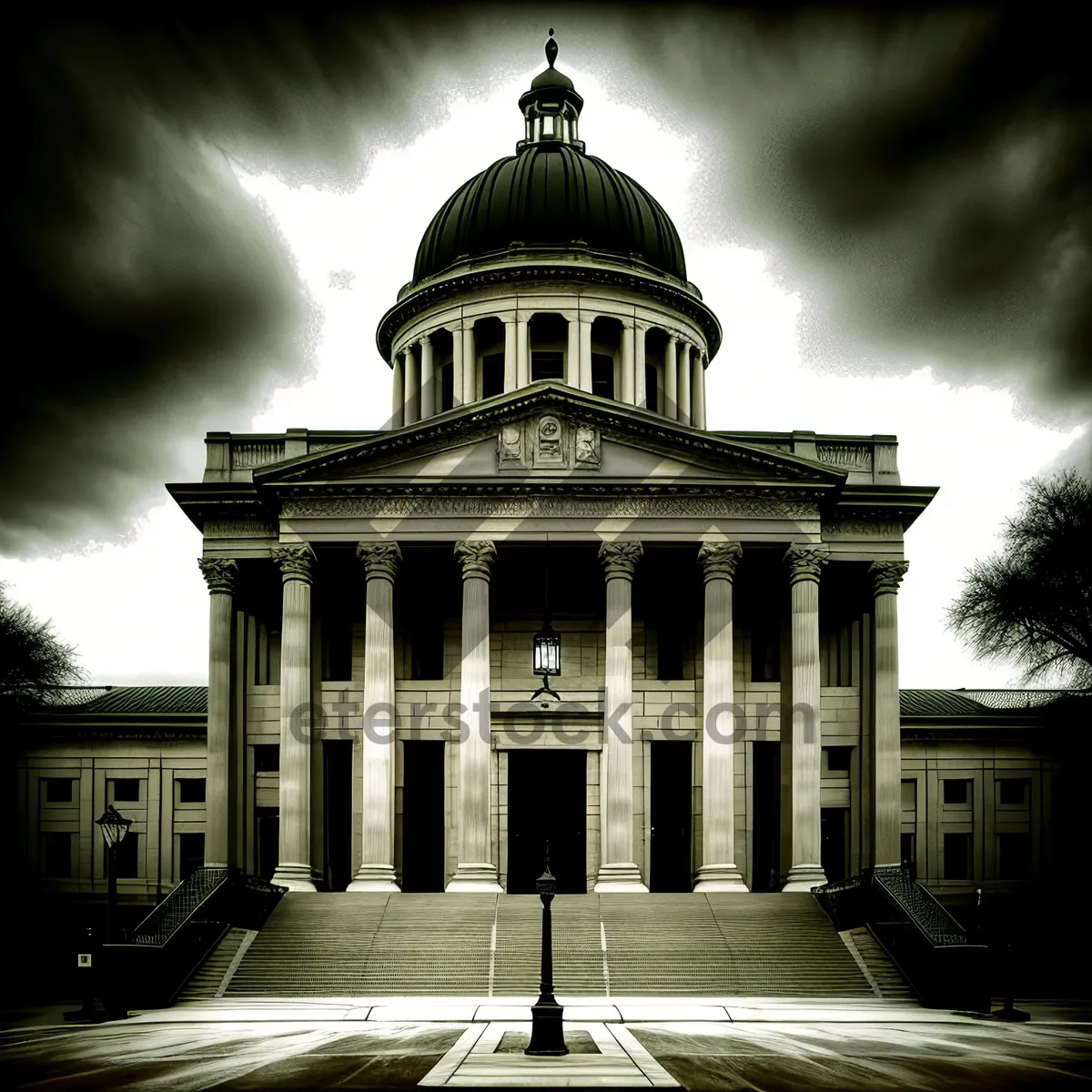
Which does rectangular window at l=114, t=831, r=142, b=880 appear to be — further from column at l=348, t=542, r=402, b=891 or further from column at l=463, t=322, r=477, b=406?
column at l=463, t=322, r=477, b=406

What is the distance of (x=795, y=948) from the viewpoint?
42969 millimetres

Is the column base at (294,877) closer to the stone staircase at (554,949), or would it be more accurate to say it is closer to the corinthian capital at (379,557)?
the stone staircase at (554,949)

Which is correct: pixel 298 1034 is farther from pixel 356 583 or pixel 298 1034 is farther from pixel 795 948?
pixel 356 583

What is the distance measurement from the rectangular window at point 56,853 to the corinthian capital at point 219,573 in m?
20.1

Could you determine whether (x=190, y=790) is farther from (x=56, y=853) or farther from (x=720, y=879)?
(x=720, y=879)

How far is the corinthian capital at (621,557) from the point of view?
51.8m

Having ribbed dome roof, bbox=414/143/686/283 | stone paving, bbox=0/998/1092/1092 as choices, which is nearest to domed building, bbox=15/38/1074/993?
ribbed dome roof, bbox=414/143/686/283

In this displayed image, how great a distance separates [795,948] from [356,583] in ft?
74.1

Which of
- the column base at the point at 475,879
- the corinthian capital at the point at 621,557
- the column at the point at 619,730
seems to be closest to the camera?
the column base at the point at 475,879

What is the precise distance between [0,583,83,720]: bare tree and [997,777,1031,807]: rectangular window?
141ft

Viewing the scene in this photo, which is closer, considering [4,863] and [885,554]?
[885,554]

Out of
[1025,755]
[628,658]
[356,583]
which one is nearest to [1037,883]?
[1025,755]

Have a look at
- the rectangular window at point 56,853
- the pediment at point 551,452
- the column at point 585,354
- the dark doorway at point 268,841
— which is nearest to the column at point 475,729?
the pediment at point 551,452

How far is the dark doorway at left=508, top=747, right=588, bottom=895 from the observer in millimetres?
55969
